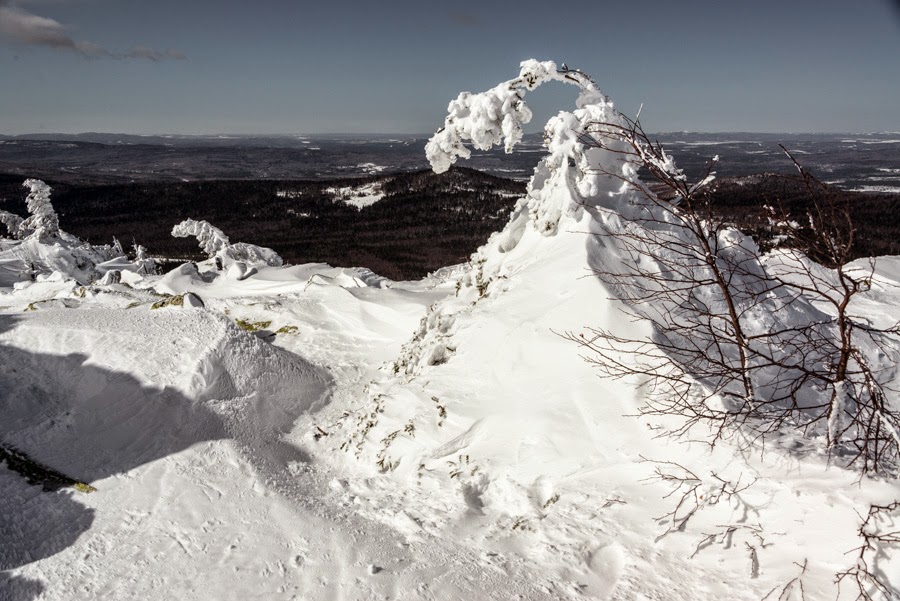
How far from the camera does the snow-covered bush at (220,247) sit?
25359 millimetres

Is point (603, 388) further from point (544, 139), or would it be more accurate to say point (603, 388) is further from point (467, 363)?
point (544, 139)

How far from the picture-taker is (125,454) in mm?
7992

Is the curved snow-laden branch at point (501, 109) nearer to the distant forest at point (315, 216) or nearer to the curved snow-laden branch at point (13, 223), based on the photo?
the curved snow-laden branch at point (13, 223)

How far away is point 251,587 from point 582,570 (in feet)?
10.2

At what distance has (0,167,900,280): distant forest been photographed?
255ft

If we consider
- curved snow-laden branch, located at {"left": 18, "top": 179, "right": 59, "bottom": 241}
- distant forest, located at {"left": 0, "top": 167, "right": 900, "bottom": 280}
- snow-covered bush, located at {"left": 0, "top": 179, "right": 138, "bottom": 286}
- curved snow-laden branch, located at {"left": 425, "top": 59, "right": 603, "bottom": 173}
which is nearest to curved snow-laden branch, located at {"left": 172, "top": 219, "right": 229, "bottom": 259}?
snow-covered bush, located at {"left": 0, "top": 179, "right": 138, "bottom": 286}

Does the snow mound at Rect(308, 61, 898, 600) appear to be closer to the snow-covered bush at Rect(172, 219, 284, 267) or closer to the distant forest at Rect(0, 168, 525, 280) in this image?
the snow-covered bush at Rect(172, 219, 284, 267)

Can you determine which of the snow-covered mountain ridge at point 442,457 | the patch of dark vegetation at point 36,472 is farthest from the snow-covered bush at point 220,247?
the patch of dark vegetation at point 36,472

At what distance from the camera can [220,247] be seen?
26938mm

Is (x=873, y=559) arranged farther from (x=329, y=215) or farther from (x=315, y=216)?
(x=315, y=216)

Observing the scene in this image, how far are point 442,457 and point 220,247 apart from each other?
23060 mm

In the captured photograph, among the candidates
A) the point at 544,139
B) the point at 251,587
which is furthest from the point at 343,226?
the point at 251,587

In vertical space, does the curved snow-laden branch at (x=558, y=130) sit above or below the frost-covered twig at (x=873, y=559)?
above

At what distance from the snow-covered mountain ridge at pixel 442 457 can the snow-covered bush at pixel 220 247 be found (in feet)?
46.6
